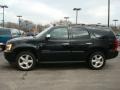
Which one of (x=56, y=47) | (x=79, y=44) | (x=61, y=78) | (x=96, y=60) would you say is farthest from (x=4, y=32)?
(x=61, y=78)

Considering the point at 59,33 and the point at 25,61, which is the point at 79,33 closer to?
the point at 59,33

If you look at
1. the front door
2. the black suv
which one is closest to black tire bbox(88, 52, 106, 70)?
the black suv

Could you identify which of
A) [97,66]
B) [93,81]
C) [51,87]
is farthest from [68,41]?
[51,87]

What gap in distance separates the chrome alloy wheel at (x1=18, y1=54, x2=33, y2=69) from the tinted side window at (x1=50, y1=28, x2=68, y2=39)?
115 centimetres

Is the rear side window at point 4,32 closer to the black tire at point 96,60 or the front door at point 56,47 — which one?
the front door at point 56,47

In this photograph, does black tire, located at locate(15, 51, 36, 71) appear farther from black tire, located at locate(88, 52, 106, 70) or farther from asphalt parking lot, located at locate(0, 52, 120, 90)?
black tire, located at locate(88, 52, 106, 70)

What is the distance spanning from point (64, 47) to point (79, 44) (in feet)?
1.89

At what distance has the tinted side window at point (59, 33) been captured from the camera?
11.9 metres

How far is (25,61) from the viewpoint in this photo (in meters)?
11.7

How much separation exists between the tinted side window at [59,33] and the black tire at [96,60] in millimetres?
1236

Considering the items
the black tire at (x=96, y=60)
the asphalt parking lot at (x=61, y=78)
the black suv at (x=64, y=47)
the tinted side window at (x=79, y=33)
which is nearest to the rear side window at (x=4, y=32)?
the asphalt parking lot at (x=61, y=78)

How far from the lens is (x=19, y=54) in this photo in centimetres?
1171

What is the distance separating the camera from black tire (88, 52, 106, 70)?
12094 mm

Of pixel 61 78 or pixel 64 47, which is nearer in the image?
pixel 61 78
